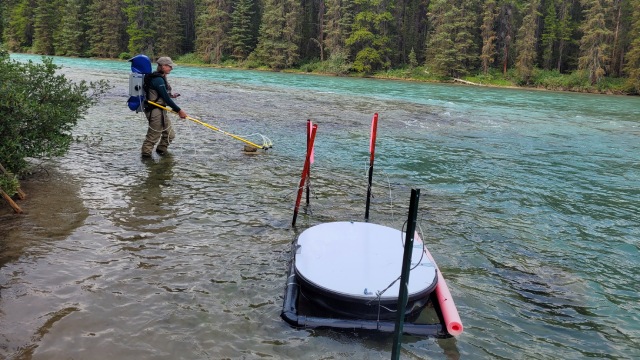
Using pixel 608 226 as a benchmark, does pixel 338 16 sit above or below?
above

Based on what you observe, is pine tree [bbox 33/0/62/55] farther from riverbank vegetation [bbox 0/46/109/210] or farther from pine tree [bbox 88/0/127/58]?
riverbank vegetation [bbox 0/46/109/210]

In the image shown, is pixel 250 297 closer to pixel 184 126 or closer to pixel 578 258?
pixel 578 258

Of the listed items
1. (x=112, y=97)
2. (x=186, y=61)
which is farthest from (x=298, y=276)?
(x=186, y=61)

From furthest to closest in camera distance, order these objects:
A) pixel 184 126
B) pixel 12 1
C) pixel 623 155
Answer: pixel 12 1 < pixel 184 126 < pixel 623 155

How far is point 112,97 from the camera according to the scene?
2397 cm

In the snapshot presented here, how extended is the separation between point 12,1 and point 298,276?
4400 inches

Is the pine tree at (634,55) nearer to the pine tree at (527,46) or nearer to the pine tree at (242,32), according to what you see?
the pine tree at (527,46)

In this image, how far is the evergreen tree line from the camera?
180ft

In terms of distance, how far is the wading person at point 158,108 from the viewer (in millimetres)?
10797

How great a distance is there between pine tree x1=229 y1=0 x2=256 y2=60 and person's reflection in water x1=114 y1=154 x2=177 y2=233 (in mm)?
65295

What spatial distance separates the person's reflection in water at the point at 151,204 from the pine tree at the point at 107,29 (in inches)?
3051

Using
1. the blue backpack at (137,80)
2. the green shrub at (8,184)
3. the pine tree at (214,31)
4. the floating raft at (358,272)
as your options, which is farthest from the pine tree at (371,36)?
the floating raft at (358,272)

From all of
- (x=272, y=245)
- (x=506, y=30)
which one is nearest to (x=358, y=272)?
(x=272, y=245)

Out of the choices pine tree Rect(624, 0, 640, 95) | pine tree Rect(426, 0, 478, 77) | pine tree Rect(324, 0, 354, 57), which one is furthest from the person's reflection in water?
pine tree Rect(324, 0, 354, 57)
